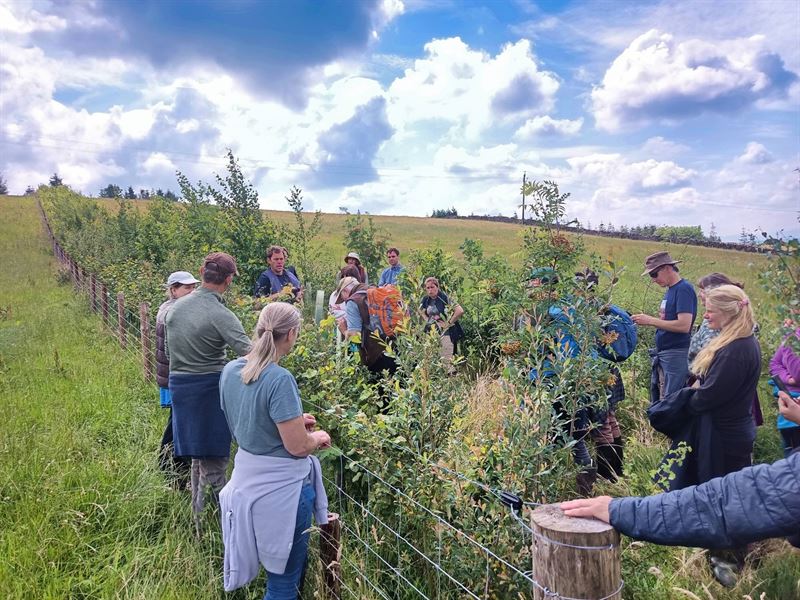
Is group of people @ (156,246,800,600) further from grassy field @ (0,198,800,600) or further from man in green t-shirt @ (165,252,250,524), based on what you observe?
grassy field @ (0,198,800,600)

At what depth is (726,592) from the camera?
317 centimetres

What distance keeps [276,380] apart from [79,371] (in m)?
6.38

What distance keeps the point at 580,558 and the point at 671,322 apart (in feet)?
12.5

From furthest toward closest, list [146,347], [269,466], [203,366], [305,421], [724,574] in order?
1. [146,347]
2. [203,366]
3. [724,574]
4. [305,421]
5. [269,466]

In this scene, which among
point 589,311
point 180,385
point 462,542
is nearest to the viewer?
point 462,542

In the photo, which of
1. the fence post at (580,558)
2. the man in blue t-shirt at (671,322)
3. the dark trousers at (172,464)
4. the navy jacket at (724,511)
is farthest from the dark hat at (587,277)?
the dark trousers at (172,464)

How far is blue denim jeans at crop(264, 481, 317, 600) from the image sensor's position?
2.72 metres

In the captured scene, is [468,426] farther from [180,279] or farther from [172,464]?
[180,279]

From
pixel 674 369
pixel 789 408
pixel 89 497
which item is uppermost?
pixel 789 408

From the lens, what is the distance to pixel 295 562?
2.75m

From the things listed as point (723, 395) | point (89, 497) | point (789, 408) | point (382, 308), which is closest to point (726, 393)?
point (723, 395)

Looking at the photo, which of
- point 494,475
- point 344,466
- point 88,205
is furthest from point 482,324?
point 88,205

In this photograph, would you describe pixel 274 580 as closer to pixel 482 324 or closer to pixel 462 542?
pixel 462 542

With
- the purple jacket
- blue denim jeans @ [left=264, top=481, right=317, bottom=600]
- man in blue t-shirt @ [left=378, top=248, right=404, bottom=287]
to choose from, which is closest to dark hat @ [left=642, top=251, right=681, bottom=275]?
the purple jacket
